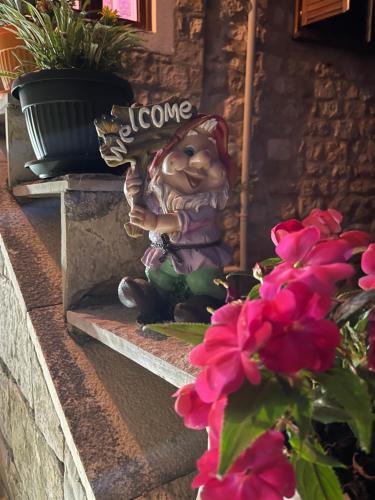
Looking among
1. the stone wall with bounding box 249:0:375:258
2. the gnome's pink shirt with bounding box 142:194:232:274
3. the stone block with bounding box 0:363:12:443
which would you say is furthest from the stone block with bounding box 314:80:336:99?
the stone block with bounding box 0:363:12:443

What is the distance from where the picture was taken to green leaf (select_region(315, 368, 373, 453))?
0.35m

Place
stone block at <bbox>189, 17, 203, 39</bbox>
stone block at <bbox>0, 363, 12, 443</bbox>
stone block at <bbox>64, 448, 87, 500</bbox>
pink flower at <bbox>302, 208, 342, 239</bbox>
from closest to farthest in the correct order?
pink flower at <bbox>302, 208, 342, 239</bbox>
stone block at <bbox>64, 448, 87, 500</bbox>
stone block at <bbox>0, 363, 12, 443</bbox>
stone block at <bbox>189, 17, 203, 39</bbox>

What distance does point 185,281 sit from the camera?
3.16 ft

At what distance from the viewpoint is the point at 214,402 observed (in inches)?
15.1

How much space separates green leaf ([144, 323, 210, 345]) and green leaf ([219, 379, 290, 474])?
5.1 inches

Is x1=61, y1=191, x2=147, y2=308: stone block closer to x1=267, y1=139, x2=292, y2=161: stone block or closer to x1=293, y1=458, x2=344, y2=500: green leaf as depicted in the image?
x1=293, y1=458, x2=344, y2=500: green leaf

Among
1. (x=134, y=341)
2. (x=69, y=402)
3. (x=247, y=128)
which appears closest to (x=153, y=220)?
(x=134, y=341)

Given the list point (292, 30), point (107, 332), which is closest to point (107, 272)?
point (107, 332)

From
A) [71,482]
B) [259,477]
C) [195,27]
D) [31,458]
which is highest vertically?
[195,27]

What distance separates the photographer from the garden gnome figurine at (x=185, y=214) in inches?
35.8

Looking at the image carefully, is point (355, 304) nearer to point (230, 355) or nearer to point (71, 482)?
point (230, 355)

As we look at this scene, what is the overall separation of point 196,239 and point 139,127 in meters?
0.26

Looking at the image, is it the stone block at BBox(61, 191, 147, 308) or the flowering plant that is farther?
the stone block at BBox(61, 191, 147, 308)

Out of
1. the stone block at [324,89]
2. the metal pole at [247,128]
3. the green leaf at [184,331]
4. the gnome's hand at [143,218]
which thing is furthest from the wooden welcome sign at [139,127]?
the stone block at [324,89]
